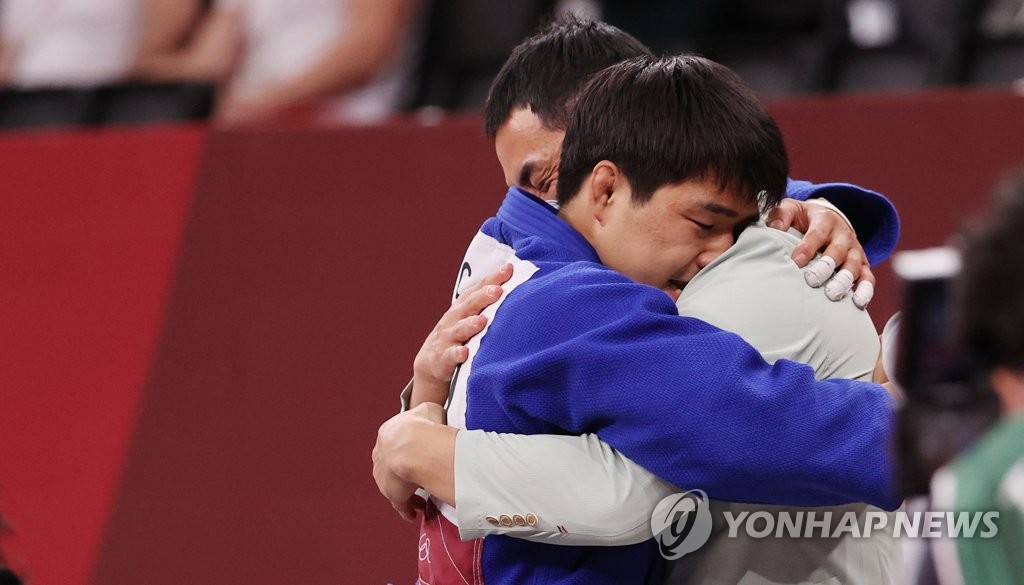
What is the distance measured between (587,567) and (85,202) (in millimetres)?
1567

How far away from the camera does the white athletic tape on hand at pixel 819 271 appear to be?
1.08 meters

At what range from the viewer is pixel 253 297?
7.32ft

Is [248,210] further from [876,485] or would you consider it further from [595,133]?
[876,485]

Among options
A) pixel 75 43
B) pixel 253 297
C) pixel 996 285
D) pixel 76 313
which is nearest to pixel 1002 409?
pixel 996 285

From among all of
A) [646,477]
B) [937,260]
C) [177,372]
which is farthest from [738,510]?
[177,372]

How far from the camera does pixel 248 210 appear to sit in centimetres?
227

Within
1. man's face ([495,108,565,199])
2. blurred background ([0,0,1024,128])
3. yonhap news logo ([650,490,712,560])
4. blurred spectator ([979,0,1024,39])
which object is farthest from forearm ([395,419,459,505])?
blurred spectator ([979,0,1024,39])

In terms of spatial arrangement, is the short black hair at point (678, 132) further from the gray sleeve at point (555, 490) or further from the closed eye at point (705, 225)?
the gray sleeve at point (555, 490)

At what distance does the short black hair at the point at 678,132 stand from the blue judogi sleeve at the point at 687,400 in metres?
0.11

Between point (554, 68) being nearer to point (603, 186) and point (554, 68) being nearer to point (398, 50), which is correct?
point (603, 186)

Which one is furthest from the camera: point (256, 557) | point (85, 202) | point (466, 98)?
point (466, 98)

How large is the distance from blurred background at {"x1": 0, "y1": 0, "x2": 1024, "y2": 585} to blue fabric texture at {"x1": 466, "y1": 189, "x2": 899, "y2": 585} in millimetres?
928

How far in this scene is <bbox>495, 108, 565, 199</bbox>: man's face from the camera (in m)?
1.31

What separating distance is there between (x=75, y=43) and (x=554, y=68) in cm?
221
